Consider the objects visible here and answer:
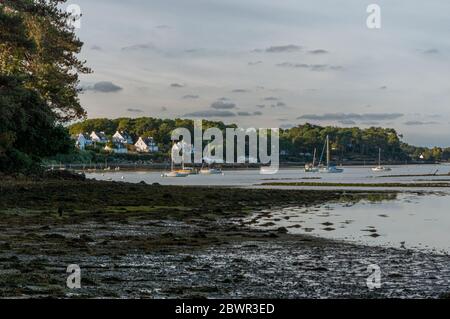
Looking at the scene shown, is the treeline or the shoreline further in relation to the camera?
the treeline

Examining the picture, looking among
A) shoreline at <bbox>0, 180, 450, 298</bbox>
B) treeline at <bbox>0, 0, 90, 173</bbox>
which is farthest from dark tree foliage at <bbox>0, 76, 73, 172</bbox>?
shoreline at <bbox>0, 180, 450, 298</bbox>

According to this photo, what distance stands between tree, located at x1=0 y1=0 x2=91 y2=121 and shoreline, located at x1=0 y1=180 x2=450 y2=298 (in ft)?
39.6

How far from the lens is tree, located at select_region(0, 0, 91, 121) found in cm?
4446

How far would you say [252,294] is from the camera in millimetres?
14062

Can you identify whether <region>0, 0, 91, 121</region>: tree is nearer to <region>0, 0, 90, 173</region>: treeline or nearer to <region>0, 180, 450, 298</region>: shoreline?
<region>0, 0, 90, 173</region>: treeline

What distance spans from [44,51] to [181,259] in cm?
3920

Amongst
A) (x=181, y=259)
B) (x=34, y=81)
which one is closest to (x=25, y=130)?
(x=34, y=81)

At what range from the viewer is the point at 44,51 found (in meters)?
54.4

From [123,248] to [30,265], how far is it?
5.02m

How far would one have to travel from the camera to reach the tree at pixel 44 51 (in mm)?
44463

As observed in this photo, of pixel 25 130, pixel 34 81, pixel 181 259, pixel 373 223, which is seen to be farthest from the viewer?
pixel 34 81

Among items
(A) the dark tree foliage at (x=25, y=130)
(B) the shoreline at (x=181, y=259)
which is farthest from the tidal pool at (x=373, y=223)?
(A) the dark tree foliage at (x=25, y=130)

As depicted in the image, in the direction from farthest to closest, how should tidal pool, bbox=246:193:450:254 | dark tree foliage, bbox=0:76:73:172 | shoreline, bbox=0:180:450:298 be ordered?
1. dark tree foliage, bbox=0:76:73:172
2. tidal pool, bbox=246:193:450:254
3. shoreline, bbox=0:180:450:298

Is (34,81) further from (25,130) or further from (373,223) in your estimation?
(373,223)
